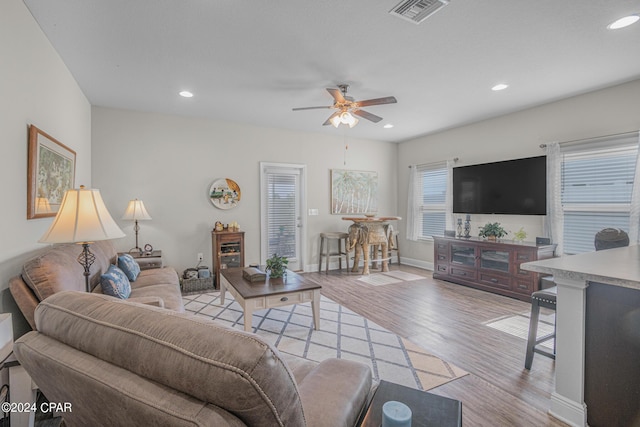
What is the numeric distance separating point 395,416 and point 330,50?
2798 millimetres

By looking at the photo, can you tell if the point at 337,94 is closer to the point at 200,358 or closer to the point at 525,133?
the point at 200,358

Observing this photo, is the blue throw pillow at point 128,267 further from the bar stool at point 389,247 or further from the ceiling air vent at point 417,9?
the bar stool at point 389,247

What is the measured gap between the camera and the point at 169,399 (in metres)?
0.64

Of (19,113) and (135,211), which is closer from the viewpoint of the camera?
(19,113)

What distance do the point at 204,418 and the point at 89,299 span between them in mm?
617

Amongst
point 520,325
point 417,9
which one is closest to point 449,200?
point 520,325

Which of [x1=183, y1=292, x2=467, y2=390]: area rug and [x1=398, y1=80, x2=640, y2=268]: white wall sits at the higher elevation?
[x1=398, y1=80, x2=640, y2=268]: white wall

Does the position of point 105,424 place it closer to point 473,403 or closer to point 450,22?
point 473,403

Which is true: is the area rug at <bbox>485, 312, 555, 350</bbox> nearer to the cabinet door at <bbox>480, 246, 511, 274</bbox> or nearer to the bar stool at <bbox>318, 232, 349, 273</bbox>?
the cabinet door at <bbox>480, 246, 511, 274</bbox>

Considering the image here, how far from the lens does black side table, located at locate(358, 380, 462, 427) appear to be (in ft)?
3.23

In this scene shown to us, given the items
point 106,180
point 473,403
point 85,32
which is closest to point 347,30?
point 85,32

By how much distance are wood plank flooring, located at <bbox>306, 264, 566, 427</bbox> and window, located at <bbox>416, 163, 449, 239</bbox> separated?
1.26 metres

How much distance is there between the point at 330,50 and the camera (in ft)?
8.95

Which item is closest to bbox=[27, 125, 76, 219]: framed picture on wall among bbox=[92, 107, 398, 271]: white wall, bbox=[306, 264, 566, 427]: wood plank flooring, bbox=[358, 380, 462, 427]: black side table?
bbox=[92, 107, 398, 271]: white wall
